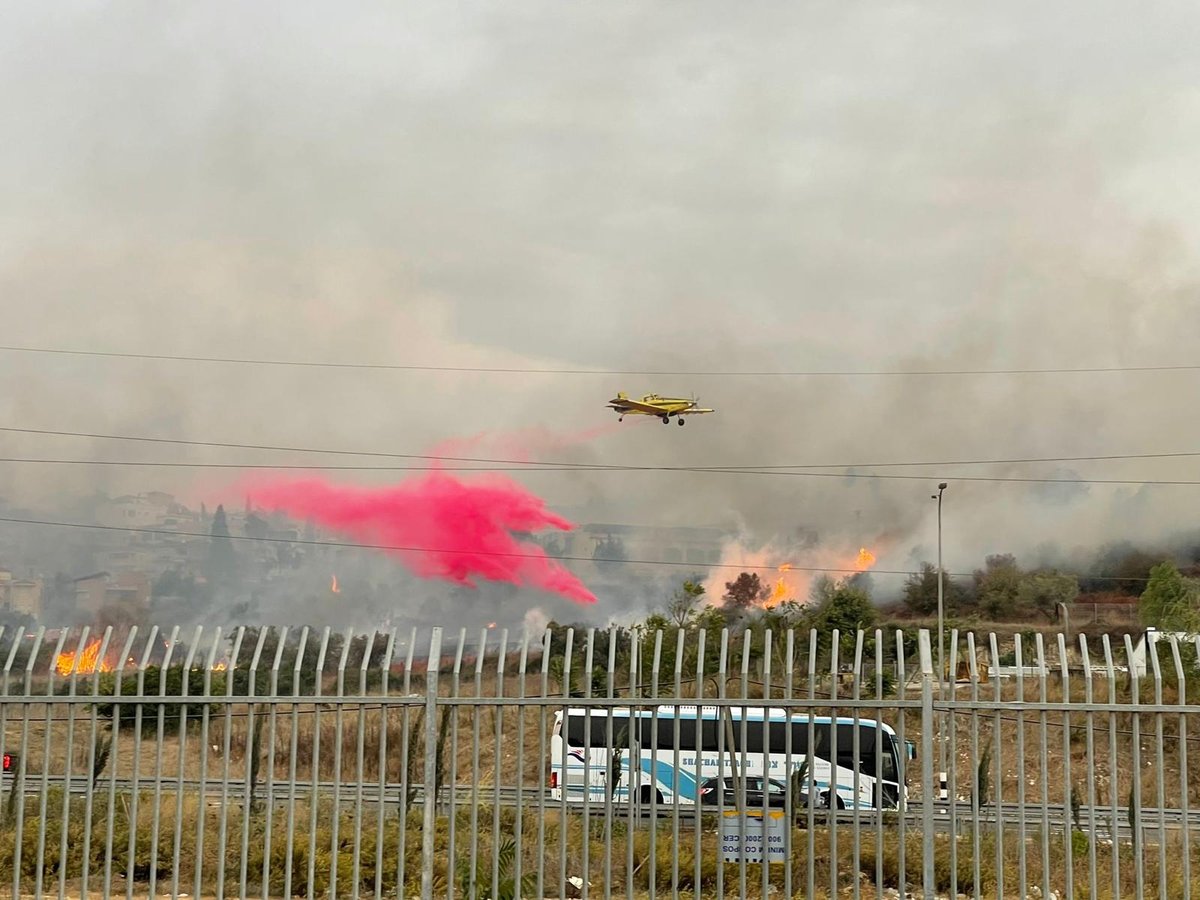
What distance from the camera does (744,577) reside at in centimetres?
9512

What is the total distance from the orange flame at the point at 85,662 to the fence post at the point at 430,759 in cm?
297

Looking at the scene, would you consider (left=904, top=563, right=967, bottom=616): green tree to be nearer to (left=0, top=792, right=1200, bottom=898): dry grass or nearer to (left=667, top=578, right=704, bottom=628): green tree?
(left=667, top=578, right=704, bottom=628): green tree

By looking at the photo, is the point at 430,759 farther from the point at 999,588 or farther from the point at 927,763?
the point at 999,588

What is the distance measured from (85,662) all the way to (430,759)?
3.46 metres

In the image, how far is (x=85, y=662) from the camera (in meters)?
11.2

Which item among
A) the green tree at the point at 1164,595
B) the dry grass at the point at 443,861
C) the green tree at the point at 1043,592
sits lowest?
the dry grass at the point at 443,861


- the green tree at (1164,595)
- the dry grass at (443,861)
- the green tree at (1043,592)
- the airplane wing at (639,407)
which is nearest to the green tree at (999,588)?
the green tree at (1043,592)

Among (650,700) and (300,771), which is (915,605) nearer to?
(300,771)

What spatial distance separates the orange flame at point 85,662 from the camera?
10.9m

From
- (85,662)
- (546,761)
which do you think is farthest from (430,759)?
(85,662)

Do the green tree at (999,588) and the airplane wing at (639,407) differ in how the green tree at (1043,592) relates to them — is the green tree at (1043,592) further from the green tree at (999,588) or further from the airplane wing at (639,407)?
the airplane wing at (639,407)

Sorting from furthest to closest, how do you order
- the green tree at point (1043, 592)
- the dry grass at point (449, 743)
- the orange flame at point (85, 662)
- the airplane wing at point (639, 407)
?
the green tree at point (1043, 592)
the airplane wing at point (639, 407)
the orange flame at point (85, 662)
the dry grass at point (449, 743)

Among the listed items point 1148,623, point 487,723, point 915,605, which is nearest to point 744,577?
point 915,605

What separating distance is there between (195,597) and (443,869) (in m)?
95.5
